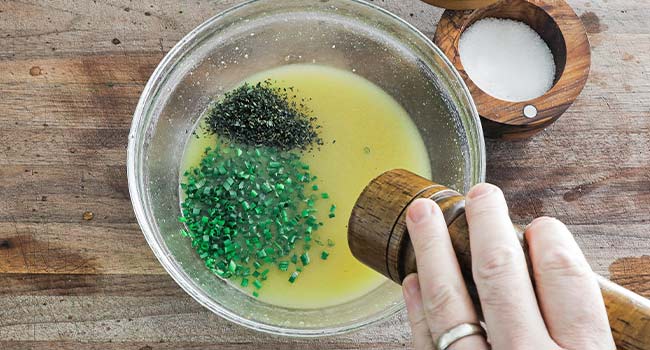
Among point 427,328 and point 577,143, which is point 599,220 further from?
point 427,328

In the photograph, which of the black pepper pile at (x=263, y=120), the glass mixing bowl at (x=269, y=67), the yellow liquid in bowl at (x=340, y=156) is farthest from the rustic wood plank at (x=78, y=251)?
the black pepper pile at (x=263, y=120)

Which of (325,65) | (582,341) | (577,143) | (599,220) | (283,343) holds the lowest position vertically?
A: (283,343)

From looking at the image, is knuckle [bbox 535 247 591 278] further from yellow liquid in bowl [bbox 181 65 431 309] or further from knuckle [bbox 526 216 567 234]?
yellow liquid in bowl [bbox 181 65 431 309]

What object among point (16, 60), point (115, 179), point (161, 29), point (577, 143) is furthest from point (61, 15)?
point (577, 143)

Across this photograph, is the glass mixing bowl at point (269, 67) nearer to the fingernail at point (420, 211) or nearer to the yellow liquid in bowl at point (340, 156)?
the yellow liquid in bowl at point (340, 156)

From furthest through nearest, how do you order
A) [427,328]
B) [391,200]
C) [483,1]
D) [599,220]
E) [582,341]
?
[599,220], [483,1], [391,200], [427,328], [582,341]

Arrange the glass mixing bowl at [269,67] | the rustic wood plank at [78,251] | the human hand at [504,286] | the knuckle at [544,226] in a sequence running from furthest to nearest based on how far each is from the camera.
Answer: the rustic wood plank at [78,251] < the glass mixing bowl at [269,67] < the knuckle at [544,226] < the human hand at [504,286]
